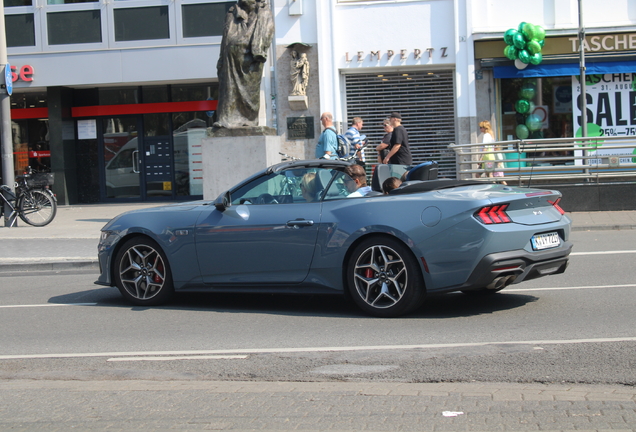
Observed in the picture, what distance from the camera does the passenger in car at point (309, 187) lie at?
7.36m

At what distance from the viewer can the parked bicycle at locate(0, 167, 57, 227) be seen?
1630 centimetres

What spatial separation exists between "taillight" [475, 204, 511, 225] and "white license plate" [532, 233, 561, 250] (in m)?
0.33

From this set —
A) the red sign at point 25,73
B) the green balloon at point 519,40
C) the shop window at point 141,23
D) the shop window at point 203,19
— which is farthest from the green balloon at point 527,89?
the red sign at point 25,73

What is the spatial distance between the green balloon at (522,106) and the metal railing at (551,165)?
3521 mm

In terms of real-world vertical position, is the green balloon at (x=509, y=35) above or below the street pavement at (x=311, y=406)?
above

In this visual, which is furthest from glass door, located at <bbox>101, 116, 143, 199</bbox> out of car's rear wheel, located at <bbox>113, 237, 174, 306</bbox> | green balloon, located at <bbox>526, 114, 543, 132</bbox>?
car's rear wheel, located at <bbox>113, 237, 174, 306</bbox>

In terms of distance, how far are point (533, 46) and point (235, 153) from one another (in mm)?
8099

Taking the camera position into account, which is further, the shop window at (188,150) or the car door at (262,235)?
the shop window at (188,150)

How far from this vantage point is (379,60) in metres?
20.6

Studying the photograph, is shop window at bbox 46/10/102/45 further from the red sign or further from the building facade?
the red sign

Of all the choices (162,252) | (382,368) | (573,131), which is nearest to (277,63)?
(573,131)

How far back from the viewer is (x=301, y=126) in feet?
69.3

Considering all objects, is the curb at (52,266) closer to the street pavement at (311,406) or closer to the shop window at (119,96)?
the street pavement at (311,406)

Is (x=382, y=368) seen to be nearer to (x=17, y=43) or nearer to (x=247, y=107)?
(x=247, y=107)
